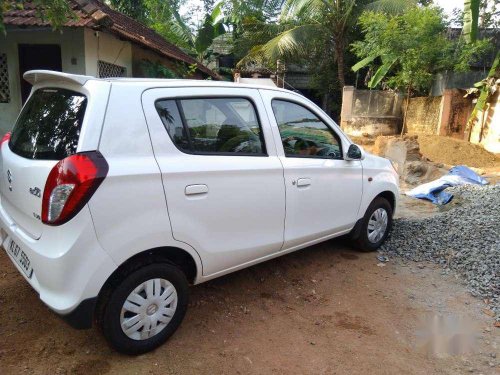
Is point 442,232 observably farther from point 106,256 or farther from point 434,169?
point 434,169

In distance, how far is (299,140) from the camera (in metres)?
3.55

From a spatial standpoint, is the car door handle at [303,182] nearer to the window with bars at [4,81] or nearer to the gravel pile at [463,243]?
the gravel pile at [463,243]

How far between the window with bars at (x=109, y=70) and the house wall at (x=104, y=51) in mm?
71

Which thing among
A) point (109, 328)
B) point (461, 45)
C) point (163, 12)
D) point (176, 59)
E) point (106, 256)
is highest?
point (163, 12)

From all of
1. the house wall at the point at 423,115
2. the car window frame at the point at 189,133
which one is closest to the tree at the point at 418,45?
the house wall at the point at 423,115

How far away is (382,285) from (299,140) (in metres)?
1.62

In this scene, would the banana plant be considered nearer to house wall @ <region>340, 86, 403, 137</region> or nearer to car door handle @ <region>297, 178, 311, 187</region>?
Answer: house wall @ <region>340, 86, 403, 137</region>

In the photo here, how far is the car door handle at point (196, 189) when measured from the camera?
256 cm

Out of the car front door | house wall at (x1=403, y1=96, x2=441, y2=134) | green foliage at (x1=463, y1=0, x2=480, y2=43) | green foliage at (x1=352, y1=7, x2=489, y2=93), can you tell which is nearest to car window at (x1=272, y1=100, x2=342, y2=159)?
the car front door

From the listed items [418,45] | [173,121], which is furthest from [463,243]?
[418,45]

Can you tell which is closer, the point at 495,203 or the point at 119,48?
the point at 495,203

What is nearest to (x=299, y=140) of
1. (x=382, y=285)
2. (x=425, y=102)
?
(x=382, y=285)

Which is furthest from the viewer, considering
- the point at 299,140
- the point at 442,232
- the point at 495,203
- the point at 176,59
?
the point at 176,59

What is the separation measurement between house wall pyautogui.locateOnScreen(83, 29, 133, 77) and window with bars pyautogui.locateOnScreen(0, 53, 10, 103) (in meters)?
1.83
